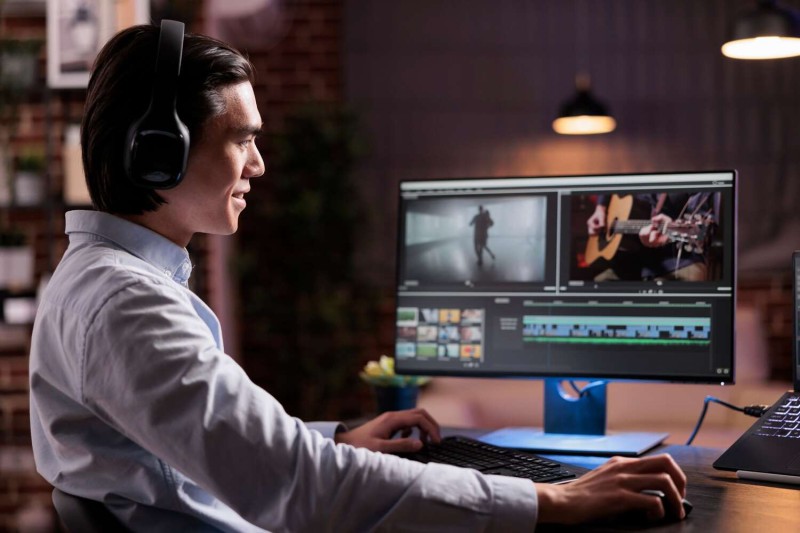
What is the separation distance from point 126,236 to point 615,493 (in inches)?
25.7

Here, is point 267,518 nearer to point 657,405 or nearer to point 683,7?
point 657,405

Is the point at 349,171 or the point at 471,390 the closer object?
the point at 471,390

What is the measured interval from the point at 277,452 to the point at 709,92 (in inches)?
171

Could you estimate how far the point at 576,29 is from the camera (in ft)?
15.9

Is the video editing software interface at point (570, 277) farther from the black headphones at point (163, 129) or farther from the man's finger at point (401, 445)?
the black headphones at point (163, 129)

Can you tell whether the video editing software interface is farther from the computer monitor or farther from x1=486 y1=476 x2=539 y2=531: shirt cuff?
x1=486 y1=476 x2=539 y2=531: shirt cuff

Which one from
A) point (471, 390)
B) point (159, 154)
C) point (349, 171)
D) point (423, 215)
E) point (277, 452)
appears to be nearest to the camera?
point (277, 452)

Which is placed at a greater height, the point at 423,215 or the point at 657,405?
the point at 423,215

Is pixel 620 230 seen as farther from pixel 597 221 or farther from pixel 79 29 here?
pixel 79 29

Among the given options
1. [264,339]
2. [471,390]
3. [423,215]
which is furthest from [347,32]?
[423,215]

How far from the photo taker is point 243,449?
3.10ft

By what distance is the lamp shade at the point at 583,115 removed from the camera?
14.8ft

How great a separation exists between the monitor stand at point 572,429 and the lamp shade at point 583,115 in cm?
298

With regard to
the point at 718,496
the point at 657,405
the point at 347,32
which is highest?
the point at 347,32
